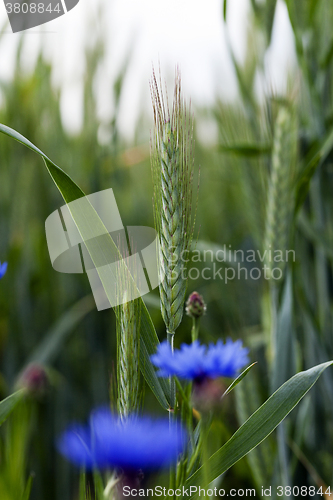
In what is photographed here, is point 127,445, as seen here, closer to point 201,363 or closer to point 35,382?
point 201,363

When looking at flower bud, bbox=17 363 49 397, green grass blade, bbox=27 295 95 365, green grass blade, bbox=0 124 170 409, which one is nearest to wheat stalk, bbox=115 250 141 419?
green grass blade, bbox=0 124 170 409

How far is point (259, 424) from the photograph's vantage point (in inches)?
9.0

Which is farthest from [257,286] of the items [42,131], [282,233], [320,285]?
[42,131]

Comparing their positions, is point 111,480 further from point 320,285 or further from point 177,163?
point 320,285

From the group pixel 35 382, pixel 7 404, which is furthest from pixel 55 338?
pixel 7 404

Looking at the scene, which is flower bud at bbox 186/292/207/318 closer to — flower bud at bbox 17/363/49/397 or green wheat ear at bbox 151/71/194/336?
green wheat ear at bbox 151/71/194/336

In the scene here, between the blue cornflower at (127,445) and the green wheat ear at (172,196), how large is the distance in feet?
0.17

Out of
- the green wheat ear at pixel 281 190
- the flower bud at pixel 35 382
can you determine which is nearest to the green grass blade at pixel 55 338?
the flower bud at pixel 35 382

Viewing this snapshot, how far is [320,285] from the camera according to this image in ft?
1.80

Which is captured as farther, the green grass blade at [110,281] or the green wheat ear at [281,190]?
the green wheat ear at [281,190]

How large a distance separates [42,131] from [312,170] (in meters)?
0.56

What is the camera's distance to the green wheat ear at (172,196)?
0.23 m

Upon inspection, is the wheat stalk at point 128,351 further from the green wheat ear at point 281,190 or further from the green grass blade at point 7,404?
the green wheat ear at point 281,190

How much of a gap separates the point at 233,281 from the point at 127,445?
1.94 feet
